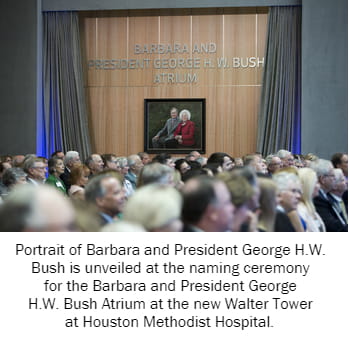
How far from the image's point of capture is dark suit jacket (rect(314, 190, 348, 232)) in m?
5.97

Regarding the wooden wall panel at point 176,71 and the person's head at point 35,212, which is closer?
the person's head at point 35,212

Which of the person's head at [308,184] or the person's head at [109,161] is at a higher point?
the person's head at [308,184]

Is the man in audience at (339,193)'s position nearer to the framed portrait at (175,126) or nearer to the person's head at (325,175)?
the person's head at (325,175)

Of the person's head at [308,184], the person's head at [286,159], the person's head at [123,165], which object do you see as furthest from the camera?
the person's head at [286,159]

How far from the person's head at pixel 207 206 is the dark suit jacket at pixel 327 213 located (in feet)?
Answer: 9.00

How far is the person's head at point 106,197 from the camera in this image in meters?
4.15

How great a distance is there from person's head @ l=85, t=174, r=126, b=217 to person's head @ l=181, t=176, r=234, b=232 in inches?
33.0

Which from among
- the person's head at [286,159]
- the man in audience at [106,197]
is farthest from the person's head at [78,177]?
the person's head at [286,159]

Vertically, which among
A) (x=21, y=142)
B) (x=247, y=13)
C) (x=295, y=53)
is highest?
(x=247, y=13)
